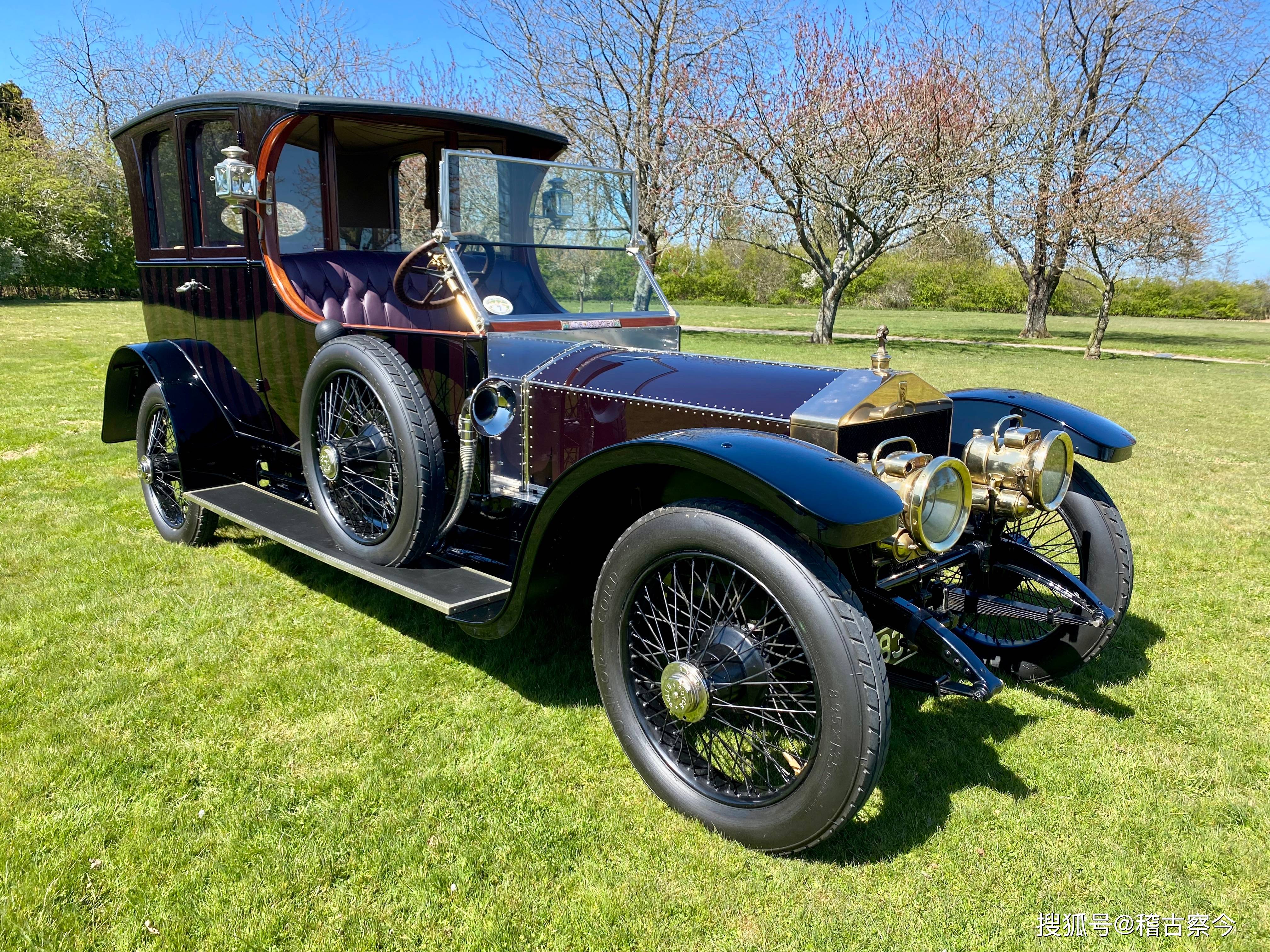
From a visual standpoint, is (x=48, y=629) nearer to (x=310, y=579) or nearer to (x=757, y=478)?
(x=310, y=579)

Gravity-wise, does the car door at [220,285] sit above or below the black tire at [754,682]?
above

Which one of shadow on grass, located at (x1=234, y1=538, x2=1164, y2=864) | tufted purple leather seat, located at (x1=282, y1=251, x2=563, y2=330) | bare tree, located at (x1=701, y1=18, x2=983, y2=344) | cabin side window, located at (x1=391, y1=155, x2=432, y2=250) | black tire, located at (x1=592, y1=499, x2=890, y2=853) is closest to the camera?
black tire, located at (x1=592, y1=499, x2=890, y2=853)

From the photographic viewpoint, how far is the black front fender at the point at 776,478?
221cm

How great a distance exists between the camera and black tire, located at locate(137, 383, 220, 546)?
194 inches

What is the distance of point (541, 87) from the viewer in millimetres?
21000

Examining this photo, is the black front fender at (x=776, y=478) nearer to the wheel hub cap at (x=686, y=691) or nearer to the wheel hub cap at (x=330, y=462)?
the wheel hub cap at (x=686, y=691)

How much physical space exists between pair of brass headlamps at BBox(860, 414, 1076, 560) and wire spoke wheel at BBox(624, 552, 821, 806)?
496 millimetres

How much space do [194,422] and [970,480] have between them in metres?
4.04

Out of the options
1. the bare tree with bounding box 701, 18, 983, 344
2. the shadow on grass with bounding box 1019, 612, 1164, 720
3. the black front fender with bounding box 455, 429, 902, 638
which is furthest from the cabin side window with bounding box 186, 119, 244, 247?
the bare tree with bounding box 701, 18, 983, 344

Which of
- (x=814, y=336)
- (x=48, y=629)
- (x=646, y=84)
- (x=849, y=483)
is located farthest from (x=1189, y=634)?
(x=646, y=84)

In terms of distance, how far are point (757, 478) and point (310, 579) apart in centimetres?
322

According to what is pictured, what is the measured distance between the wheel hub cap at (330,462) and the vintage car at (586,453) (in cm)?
2

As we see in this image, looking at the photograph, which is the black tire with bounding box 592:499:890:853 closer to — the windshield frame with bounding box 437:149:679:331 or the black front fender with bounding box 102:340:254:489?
the windshield frame with bounding box 437:149:679:331
